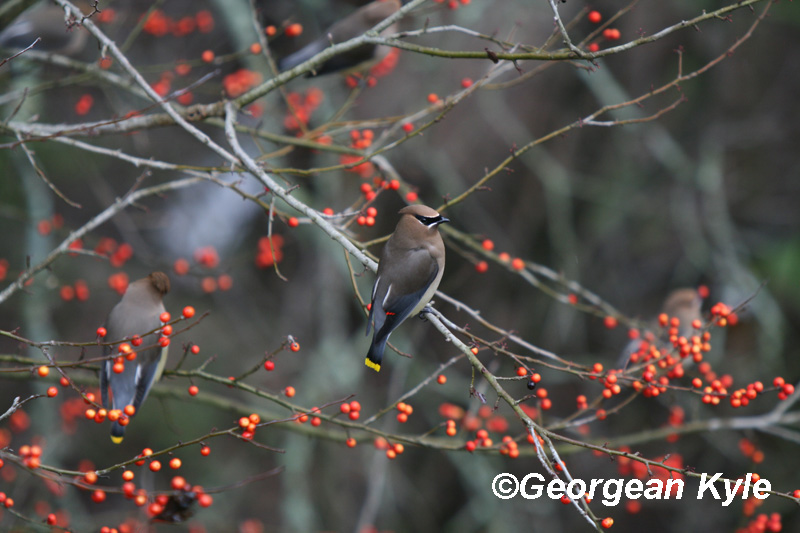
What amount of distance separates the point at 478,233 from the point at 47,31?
132 inches

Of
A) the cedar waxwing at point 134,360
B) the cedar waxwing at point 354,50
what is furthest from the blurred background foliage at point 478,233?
the cedar waxwing at point 134,360

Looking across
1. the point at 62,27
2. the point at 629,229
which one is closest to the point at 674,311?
the point at 629,229

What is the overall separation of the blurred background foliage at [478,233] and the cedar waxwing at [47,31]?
0.58 m

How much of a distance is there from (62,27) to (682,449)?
5566mm

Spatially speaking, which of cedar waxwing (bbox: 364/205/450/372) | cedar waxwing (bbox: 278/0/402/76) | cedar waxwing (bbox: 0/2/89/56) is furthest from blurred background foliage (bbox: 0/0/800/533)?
cedar waxwing (bbox: 364/205/450/372)

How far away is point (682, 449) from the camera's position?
6.24m

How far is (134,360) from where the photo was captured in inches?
131

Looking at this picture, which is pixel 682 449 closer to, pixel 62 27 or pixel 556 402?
pixel 556 402

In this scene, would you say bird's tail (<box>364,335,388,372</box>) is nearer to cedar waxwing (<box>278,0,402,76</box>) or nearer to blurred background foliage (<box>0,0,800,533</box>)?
cedar waxwing (<box>278,0,402,76</box>)

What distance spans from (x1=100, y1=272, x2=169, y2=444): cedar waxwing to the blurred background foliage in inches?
77.8

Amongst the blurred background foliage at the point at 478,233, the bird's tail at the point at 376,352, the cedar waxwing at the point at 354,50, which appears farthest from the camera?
the blurred background foliage at the point at 478,233

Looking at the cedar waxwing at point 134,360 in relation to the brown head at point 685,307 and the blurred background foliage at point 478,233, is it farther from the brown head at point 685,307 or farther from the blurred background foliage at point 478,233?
the brown head at point 685,307

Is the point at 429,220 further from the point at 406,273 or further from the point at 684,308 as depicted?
the point at 684,308

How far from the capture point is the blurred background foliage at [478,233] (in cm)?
556
